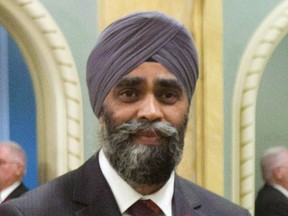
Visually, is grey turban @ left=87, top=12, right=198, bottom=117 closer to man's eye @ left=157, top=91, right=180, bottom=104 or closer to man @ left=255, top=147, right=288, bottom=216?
man's eye @ left=157, top=91, right=180, bottom=104

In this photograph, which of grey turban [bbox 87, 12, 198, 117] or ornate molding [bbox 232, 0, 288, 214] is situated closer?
grey turban [bbox 87, 12, 198, 117]

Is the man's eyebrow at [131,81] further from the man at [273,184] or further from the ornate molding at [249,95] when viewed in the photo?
the man at [273,184]

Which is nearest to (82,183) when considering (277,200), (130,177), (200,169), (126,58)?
(130,177)

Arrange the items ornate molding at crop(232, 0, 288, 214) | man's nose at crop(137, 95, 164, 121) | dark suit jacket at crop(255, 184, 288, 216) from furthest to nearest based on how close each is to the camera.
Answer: dark suit jacket at crop(255, 184, 288, 216), ornate molding at crop(232, 0, 288, 214), man's nose at crop(137, 95, 164, 121)

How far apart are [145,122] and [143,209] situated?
164mm

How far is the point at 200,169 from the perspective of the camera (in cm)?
329

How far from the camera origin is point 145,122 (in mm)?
1311

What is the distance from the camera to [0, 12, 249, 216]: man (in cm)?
132

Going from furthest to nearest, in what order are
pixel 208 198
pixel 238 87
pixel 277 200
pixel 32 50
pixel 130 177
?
pixel 277 200 → pixel 238 87 → pixel 32 50 → pixel 208 198 → pixel 130 177

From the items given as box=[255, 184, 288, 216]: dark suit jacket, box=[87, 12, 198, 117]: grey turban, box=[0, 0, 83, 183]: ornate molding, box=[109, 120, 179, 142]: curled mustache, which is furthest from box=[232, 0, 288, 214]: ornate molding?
box=[109, 120, 179, 142]: curled mustache

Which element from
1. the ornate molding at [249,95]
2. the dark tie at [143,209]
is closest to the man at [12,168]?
the ornate molding at [249,95]

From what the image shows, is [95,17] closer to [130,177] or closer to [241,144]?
[241,144]

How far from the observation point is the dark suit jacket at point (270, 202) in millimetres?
3410

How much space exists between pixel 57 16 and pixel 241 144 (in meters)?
1.01
